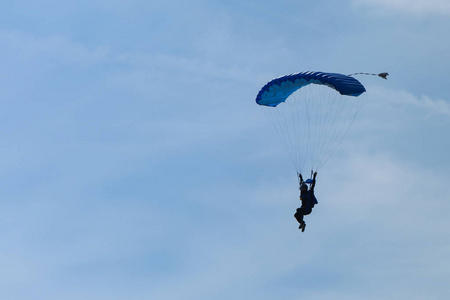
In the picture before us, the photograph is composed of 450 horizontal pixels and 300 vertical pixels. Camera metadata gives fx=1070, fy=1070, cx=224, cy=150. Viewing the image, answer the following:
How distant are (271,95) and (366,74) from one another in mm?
6655

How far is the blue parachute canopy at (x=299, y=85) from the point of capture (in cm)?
5741

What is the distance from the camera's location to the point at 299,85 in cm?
6044

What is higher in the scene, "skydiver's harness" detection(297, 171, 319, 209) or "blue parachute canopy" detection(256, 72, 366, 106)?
"blue parachute canopy" detection(256, 72, 366, 106)

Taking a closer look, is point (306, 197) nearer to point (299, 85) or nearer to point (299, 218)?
point (299, 218)

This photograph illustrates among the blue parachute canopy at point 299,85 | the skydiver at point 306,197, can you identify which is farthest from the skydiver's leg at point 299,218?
the blue parachute canopy at point 299,85

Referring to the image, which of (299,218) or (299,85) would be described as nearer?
(299,85)

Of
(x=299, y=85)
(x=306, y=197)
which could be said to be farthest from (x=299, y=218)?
(x=299, y=85)

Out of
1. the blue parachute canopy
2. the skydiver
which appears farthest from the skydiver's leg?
the blue parachute canopy

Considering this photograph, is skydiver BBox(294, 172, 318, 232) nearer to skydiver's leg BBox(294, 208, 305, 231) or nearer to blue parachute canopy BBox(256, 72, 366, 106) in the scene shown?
skydiver's leg BBox(294, 208, 305, 231)

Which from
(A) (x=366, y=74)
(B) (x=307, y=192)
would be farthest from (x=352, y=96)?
(B) (x=307, y=192)

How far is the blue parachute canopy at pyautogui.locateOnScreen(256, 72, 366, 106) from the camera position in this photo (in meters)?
57.4

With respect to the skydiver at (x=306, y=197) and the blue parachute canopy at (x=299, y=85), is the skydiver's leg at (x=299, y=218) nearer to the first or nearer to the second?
the skydiver at (x=306, y=197)

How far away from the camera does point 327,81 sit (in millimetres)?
58000

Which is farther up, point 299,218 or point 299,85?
point 299,85
